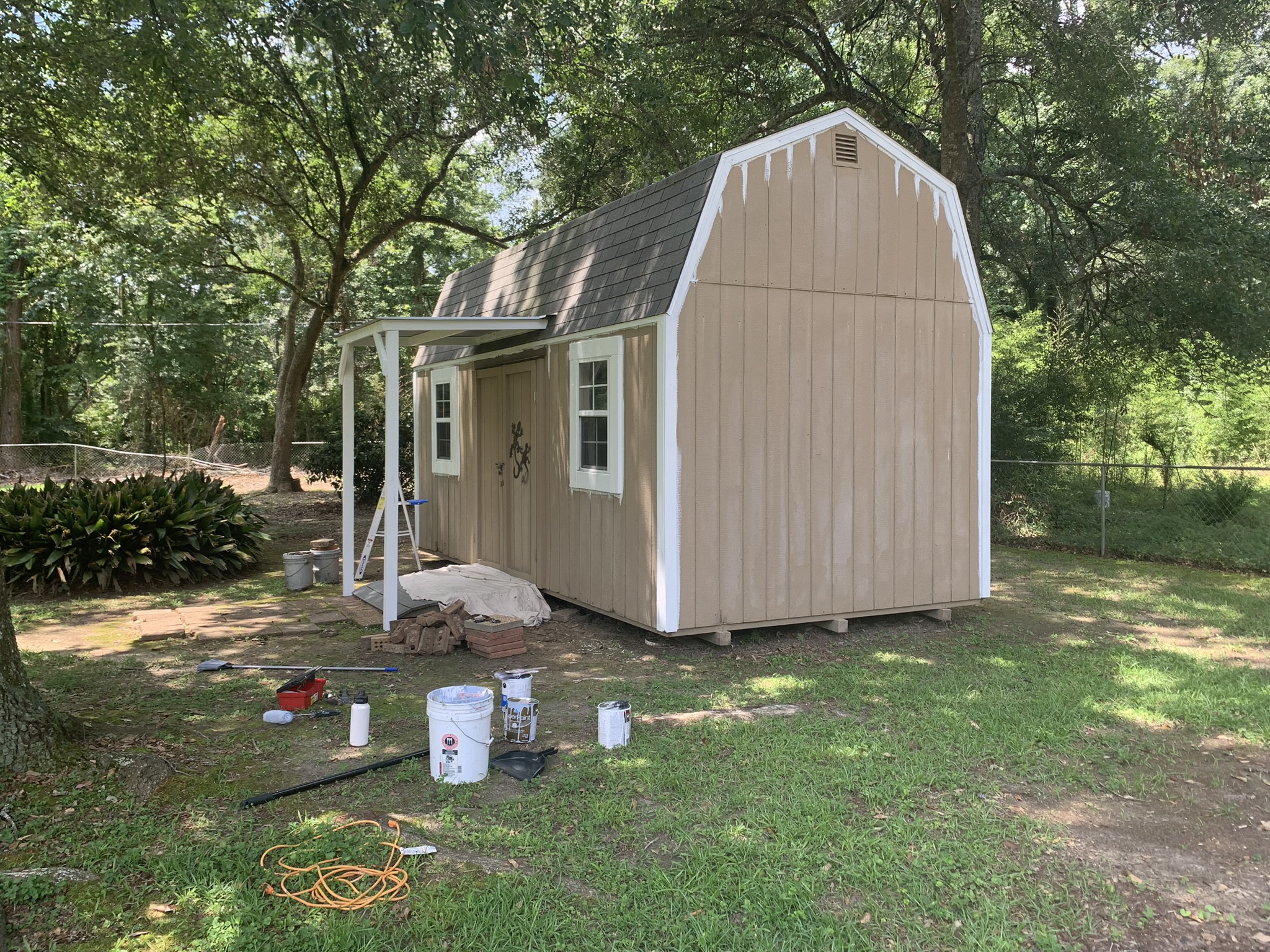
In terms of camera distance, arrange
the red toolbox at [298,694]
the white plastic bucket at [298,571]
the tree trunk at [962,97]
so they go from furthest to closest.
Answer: the tree trunk at [962,97] → the white plastic bucket at [298,571] → the red toolbox at [298,694]

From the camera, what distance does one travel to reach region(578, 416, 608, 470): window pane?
660 centimetres

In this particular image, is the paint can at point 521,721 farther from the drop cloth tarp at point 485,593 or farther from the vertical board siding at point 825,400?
the drop cloth tarp at point 485,593

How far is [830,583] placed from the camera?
636cm

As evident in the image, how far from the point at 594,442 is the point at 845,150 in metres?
2.88

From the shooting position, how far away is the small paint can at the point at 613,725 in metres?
4.11

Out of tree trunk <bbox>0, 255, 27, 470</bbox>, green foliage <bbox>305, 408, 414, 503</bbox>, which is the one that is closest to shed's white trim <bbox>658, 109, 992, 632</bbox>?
green foliage <bbox>305, 408, 414, 503</bbox>

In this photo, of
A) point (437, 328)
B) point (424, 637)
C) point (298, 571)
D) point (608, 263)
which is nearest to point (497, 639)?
point (424, 637)

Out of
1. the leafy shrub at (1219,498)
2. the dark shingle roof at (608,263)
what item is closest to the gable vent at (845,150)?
the dark shingle roof at (608,263)

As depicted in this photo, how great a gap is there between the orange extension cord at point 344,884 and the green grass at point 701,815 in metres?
0.05

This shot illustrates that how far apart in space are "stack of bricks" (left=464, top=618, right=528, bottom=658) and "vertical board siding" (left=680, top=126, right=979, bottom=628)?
1162 mm

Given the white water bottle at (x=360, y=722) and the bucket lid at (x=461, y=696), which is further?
the white water bottle at (x=360, y=722)

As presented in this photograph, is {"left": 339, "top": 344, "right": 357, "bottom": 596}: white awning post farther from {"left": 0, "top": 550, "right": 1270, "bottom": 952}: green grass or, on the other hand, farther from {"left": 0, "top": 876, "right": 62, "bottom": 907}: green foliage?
{"left": 0, "top": 876, "right": 62, "bottom": 907}: green foliage

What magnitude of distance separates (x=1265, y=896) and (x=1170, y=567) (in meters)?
7.96

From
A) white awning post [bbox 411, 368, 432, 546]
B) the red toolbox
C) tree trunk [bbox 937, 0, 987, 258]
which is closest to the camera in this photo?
the red toolbox
